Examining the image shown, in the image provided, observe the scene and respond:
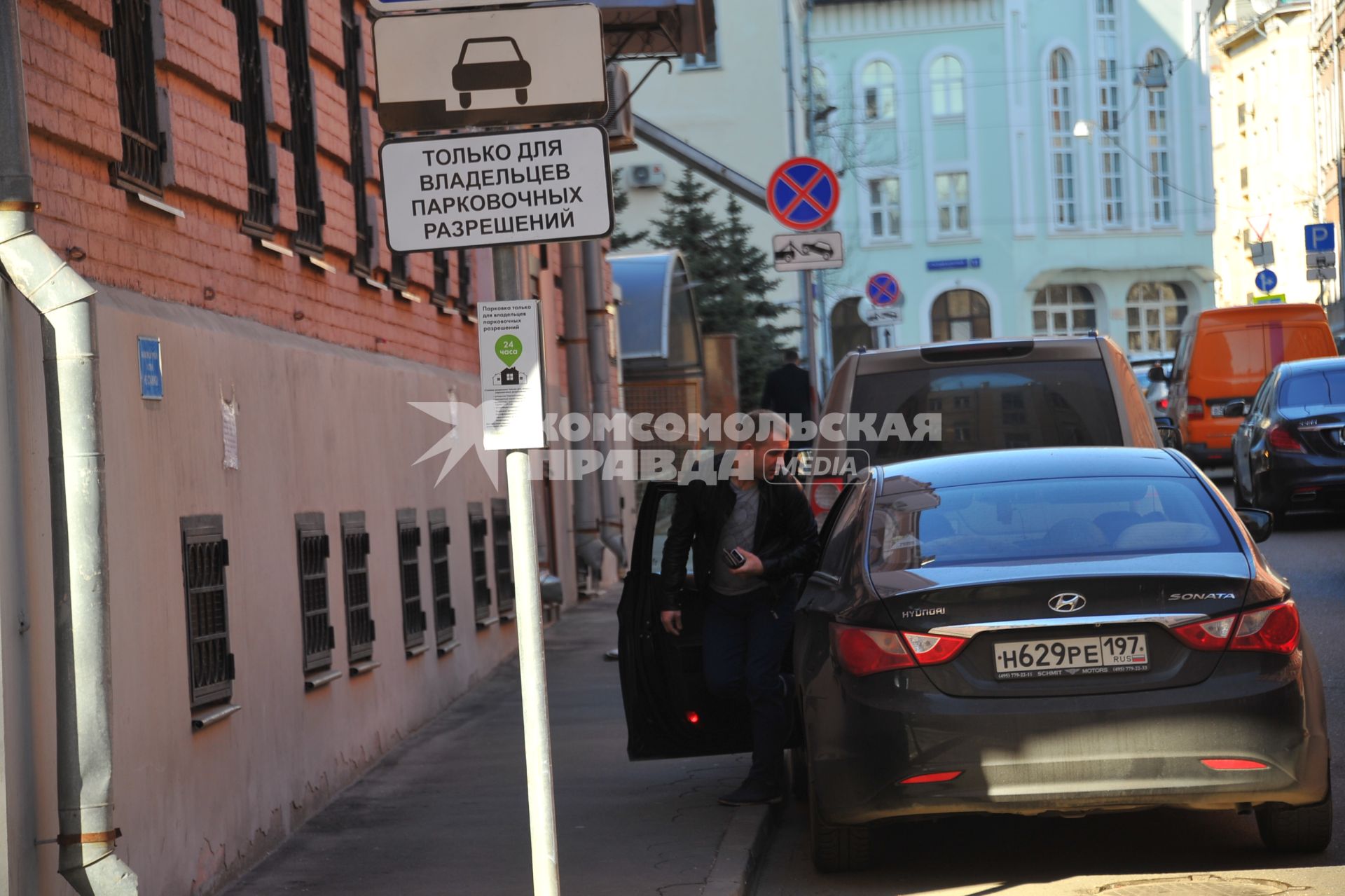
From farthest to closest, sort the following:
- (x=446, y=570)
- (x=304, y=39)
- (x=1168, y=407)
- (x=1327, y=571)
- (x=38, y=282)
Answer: (x=1168, y=407) → (x=1327, y=571) → (x=446, y=570) → (x=304, y=39) → (x=38, y=282)

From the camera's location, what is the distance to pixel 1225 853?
6.92m

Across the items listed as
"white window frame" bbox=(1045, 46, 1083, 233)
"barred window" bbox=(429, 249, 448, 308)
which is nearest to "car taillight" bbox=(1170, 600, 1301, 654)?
"barred window" bbox=(429, 249, 448, 308)

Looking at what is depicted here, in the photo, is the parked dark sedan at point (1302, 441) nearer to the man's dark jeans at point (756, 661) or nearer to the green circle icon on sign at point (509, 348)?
the man's dark jeans at point (756, 661)

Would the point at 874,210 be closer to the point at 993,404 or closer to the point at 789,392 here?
the point at 789,392

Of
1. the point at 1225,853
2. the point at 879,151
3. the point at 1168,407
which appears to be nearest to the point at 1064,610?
the point at 1225,853

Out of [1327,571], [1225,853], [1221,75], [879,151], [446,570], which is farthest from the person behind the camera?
[1221,75]

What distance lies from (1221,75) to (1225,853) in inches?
2778

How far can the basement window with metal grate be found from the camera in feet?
46.5

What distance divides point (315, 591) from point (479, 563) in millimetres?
4942

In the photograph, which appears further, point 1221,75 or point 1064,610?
point 1221,75

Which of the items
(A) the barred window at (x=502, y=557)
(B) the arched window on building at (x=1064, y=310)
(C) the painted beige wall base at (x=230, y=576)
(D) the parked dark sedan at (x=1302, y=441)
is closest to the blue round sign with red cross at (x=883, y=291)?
(D) the parked dark sedan at (x=1302, y=441)

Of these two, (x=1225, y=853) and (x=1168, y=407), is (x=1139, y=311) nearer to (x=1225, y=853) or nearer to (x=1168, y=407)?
(x=1168, y=407)

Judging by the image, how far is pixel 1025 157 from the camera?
221 feet

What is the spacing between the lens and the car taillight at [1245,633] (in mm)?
6207
